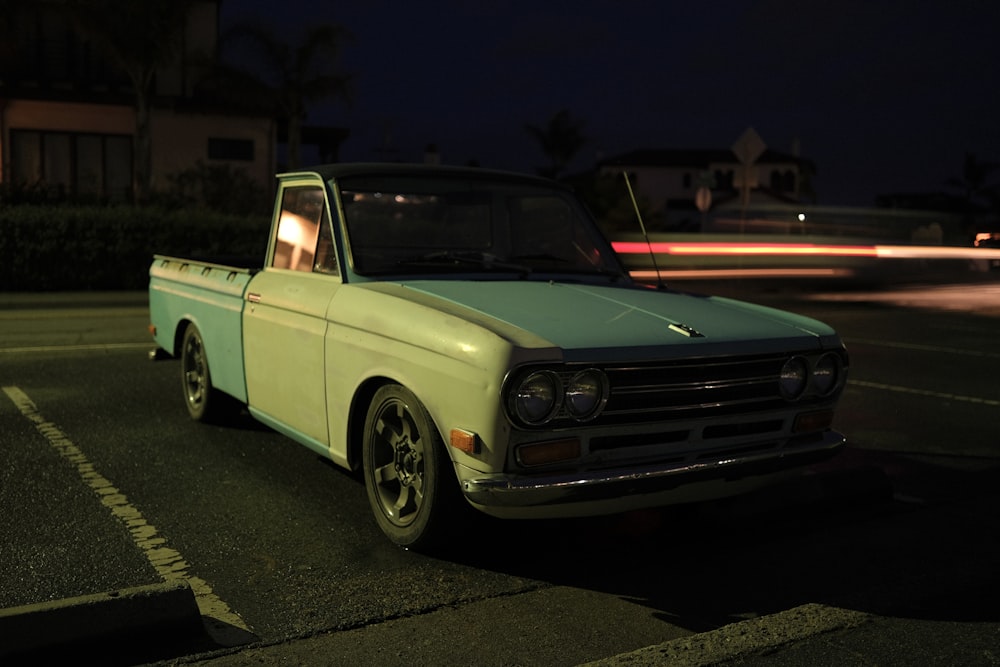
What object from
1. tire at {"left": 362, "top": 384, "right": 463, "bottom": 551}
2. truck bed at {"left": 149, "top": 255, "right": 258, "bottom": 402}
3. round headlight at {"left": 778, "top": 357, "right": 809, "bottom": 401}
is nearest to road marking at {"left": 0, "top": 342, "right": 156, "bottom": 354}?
truck bed at {"left": 149, "top": 255, "right": 258, "bottom": 402}

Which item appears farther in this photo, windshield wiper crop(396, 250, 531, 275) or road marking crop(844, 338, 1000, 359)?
road marking crop(844, 338, 1000, 359)

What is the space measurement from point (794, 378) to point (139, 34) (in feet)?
86.6

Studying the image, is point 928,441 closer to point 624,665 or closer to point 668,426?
point 668,426

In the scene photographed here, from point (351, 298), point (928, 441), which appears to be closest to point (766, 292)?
point (928, 441)

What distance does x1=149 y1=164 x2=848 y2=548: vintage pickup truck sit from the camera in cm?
398

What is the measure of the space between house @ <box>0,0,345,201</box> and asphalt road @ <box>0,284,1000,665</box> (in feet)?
82.7

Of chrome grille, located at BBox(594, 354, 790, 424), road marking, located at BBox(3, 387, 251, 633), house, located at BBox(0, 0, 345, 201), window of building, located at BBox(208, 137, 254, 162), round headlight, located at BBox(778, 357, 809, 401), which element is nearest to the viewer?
road marking, located at BBox(3, 387, 251, 633)

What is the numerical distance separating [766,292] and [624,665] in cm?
1741

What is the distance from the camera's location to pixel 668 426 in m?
4.18

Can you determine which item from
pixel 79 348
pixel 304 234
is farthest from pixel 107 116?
pixel 304 234

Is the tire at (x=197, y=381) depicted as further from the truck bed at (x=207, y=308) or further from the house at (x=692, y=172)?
the house at (x=692, y=172)

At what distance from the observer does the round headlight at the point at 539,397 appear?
3949 mm

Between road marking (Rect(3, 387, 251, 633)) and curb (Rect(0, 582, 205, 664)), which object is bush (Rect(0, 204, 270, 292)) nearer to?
road marking (Rect(3, 387, 251, 633))

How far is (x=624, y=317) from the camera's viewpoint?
451 cm
